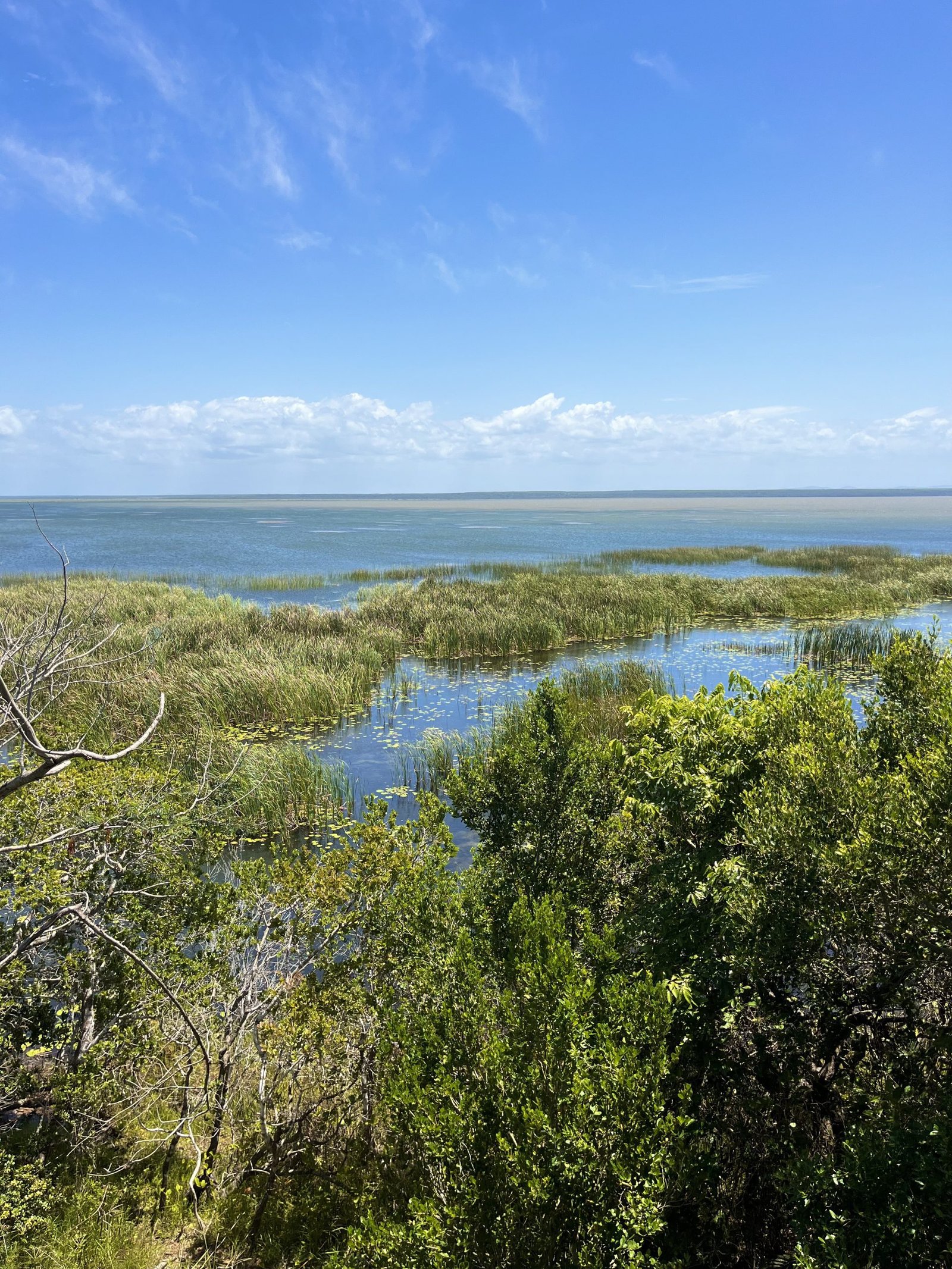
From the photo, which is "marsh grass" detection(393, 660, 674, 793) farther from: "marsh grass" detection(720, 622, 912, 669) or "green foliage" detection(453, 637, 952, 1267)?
"marsh grass" detection(720, 622, 912, 669)

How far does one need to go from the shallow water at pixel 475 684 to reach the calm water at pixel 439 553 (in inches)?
2.7

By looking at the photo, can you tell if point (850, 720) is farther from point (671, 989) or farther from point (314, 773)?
point (314, 773)

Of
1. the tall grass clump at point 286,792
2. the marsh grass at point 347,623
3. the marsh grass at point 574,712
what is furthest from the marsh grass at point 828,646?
the tall grass clump at point 286,792

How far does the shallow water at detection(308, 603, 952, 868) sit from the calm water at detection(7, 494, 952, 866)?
0.07 metres

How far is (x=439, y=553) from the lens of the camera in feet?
252

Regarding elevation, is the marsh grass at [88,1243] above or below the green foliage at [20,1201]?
below

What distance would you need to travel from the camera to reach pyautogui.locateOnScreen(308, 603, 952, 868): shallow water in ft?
54.5

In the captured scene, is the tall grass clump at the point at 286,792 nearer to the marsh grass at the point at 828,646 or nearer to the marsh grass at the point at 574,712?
the marsh grass at the point at 574,712

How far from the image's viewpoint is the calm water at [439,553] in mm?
19781

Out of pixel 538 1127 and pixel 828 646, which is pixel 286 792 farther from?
pixel 828 646

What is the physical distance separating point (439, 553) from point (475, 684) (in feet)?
179

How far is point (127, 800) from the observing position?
6922 mm

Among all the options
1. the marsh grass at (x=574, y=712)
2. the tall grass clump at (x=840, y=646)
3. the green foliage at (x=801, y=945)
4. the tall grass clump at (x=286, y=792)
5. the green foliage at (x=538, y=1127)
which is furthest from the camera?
the tall grass clump at (x=840, y=646)

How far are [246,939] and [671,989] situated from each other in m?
4.08
